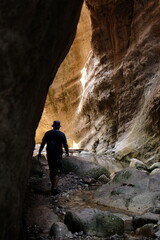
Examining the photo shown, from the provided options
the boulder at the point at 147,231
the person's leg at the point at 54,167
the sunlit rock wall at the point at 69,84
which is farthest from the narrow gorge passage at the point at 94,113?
the sunlit rock wall at the point at 69,84

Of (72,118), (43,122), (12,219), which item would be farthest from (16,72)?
(43,122)

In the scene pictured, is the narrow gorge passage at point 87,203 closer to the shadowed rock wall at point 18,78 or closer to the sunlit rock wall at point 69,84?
the shadowed rock wall at point 18,78

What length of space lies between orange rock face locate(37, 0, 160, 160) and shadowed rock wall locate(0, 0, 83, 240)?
35.3ft

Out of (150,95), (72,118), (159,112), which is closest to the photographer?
(159,112)

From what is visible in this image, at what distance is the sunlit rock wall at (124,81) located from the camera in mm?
14789

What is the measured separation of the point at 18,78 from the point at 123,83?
16.2 m

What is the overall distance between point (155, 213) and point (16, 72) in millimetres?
4354

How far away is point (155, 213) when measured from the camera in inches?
231

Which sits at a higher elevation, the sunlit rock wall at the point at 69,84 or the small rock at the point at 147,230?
the sunlit rock wall at the point at 69,84

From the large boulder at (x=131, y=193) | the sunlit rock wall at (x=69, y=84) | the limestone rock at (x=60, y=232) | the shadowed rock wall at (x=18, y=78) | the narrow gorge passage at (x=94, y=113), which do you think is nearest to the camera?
the shadowed rock wall at (x=18, y=78)

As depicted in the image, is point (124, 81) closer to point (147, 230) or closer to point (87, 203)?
point (87, 203)

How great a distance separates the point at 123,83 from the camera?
A: 18703 mm

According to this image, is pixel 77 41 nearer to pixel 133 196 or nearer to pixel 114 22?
pixel 114 22

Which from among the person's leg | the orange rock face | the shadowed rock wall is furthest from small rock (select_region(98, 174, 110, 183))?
the shadowed rock wall
